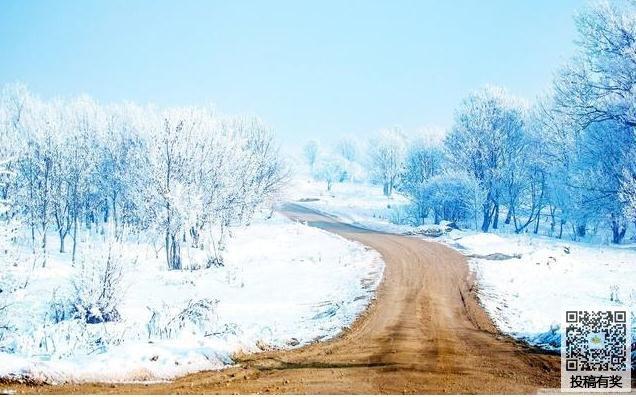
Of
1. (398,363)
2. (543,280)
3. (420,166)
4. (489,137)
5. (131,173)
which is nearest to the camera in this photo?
(398,363)

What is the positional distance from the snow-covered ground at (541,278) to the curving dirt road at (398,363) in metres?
1.28

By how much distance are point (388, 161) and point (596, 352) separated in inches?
3721

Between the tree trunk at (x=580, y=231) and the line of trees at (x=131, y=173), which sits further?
the tree trunk at (x=580, y=231)

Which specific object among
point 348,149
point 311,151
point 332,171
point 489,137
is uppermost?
point 348,149

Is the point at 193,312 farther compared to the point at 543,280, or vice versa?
the point at 543,280

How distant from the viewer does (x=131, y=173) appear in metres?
42.6

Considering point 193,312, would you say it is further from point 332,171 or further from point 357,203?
point 332,171

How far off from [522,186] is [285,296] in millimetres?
40065

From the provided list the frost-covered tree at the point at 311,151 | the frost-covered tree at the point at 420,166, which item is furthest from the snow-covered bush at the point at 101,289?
the frost-covered tree at the point at 311,151

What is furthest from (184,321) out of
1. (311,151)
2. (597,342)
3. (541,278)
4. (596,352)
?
(311,151)

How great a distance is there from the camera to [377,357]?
1262 cm

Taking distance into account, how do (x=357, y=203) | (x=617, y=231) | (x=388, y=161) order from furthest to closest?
1. (x=388, y=161)
2. (x=357, y=203)
3. (x=617, y=231)

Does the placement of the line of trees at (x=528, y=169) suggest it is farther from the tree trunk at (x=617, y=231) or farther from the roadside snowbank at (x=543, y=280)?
the roadside snowbank at (x=543, y=280)

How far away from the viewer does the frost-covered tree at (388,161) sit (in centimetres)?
10312
